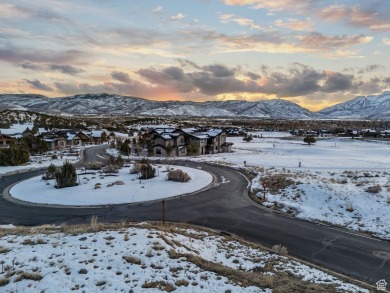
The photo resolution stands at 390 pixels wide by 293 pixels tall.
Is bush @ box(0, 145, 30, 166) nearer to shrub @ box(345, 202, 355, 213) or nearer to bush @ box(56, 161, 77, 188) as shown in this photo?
bush @ box(56, 161, 77, 188)

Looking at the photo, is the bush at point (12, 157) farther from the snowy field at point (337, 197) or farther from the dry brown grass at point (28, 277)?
the dry brown grass at point (28, 277)

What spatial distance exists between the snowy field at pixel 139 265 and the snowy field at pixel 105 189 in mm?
12776

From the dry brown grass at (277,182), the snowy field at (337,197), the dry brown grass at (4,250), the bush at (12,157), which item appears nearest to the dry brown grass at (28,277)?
the dry brown grass at (4,250)

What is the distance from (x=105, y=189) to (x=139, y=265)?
2251cm

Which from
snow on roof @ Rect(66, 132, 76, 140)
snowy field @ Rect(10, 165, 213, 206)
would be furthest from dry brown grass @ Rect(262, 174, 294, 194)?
snow on roof @ Rect(66, 132, 76, 140)

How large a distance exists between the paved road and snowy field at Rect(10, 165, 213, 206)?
7.22 feet

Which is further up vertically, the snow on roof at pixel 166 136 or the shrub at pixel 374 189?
the snow on roof at pixel 166 136

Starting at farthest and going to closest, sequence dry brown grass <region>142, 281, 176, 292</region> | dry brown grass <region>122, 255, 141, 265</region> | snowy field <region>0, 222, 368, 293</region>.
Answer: dry brown grass <region>122, 255, 141, 265</region>
snowy field <region>0, 222, 368, 293</region>
dry brown grass <region>142, 281, 176, 292</region>

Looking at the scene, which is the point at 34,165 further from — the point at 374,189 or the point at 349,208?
the point at 374,189

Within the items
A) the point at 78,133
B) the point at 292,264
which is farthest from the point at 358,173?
the point at 78,133

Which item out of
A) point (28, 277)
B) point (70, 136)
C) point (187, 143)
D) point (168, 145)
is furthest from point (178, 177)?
point (70, 136)

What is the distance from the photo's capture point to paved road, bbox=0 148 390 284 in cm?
1812

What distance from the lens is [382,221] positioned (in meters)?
24.5

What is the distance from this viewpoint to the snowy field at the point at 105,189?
3119 cm
